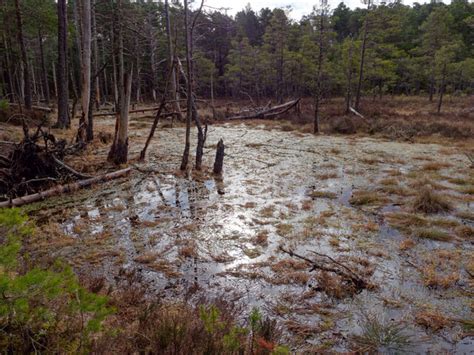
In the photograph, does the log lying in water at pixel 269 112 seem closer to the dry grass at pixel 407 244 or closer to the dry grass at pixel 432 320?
the dry grass at pixel 407 244

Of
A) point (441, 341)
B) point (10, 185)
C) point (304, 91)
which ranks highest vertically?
point (304, 91)

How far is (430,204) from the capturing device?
703 cm

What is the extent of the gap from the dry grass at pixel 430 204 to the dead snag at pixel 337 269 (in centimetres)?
325

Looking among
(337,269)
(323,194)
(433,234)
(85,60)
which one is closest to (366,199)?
(323,194)

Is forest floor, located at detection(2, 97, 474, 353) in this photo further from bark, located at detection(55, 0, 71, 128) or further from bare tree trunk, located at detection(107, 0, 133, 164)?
bark, located at detection(55, 0, 71, 128)

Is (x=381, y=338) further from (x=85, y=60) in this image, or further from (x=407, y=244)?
(x=85, y=60)

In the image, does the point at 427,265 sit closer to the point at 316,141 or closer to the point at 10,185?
the point at 10,185

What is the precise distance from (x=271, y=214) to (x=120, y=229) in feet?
9.57

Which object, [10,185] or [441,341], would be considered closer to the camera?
[441,341]

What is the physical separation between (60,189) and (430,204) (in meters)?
7.95

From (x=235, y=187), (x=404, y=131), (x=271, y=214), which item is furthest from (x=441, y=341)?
(x=404, y=131)

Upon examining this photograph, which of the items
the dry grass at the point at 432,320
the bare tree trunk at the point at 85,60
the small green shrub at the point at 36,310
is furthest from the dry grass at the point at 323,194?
the bare tree trunk at the point at 85,60

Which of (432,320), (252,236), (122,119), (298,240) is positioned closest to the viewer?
(432,320)

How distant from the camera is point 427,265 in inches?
192
